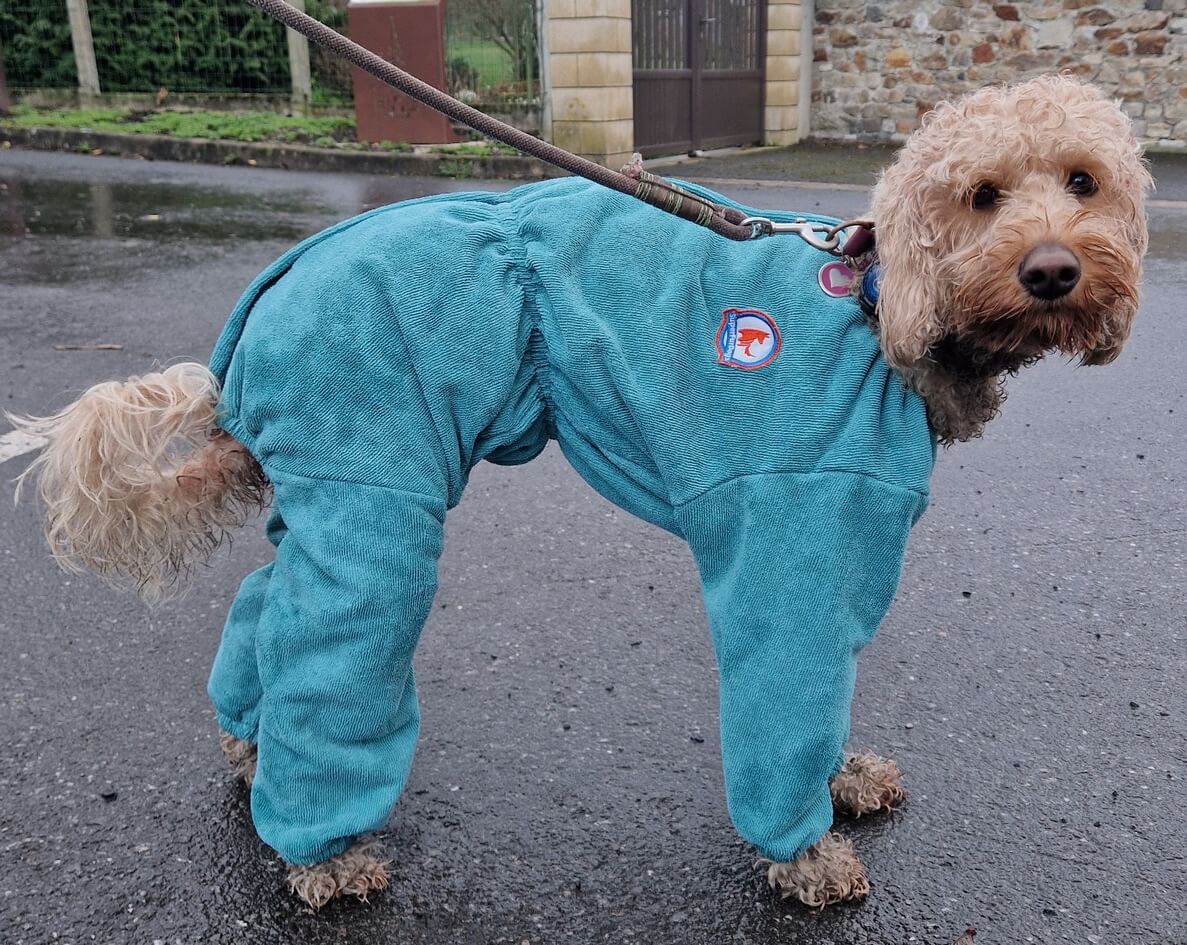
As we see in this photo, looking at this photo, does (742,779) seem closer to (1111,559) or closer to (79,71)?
(1111,559)

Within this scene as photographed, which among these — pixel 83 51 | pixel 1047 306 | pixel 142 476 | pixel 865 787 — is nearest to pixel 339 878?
pixel 142 476

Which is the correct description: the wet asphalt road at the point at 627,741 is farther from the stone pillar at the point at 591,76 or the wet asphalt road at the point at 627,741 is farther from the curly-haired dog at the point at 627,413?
the stone pillar at the point at 591,76

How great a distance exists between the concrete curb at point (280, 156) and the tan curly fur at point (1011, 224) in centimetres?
933

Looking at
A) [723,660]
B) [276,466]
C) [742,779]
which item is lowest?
[742,779]

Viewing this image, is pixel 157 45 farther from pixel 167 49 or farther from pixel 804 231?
pixel 804 231

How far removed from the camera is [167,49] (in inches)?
578

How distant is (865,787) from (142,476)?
1.66m

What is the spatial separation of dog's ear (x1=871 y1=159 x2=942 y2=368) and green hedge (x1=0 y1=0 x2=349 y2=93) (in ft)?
45.0

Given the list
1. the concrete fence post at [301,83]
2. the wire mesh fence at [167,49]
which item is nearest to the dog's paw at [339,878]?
the wire mesh fence at [167,49]

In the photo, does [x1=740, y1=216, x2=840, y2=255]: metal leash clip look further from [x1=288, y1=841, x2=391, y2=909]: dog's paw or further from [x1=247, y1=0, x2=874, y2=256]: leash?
[x1=288, y1=841, x2=391, y2=909]: dog's paw

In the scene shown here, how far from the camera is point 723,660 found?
2127 millimetres

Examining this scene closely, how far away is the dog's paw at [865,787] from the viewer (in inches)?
96.0

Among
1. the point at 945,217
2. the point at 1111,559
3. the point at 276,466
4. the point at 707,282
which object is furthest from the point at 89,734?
the point at 1111,559

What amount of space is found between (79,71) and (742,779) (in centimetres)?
1577
